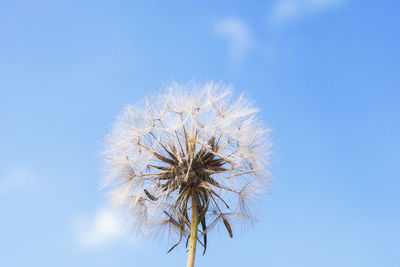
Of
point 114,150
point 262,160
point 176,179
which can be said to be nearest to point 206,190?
point 176,179

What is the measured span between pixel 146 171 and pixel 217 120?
185 cm

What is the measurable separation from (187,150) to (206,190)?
96 cm

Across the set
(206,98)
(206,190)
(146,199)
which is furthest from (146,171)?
(206,98)

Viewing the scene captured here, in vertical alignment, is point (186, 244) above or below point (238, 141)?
below

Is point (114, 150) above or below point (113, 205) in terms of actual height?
above

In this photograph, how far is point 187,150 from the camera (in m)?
11.0

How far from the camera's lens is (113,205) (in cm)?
1141

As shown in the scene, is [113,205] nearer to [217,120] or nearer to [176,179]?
[176,179]

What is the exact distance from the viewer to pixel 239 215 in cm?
1131

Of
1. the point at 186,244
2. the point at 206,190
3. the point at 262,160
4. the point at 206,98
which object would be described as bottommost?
the point at 186,244

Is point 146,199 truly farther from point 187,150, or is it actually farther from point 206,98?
point 206,98

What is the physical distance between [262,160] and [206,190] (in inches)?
55.3

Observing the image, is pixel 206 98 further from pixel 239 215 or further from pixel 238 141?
pixel 239 215

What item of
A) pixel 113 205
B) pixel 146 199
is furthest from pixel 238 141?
pixel 113 205
